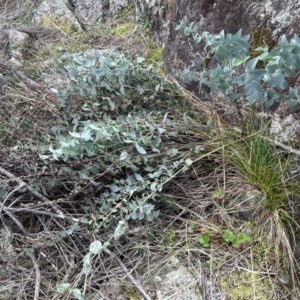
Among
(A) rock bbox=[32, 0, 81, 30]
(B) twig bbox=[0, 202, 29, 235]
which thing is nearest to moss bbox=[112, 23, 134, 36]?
(A) rock bbox=[32, 0, 81, 30]


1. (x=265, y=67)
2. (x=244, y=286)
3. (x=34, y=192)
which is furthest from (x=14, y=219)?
(x=265, y=67)

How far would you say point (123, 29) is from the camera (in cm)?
283

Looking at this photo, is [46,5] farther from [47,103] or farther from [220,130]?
[220,130]

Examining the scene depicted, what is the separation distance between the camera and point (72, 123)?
5.81 feet

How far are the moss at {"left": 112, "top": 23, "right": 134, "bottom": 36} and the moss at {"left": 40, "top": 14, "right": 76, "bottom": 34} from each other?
1.14 feet

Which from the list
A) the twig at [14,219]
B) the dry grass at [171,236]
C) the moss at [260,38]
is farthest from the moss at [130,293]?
the moss at [260,38]

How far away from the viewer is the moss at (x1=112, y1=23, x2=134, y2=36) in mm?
2803

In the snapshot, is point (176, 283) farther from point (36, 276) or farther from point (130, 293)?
point (36, 276)

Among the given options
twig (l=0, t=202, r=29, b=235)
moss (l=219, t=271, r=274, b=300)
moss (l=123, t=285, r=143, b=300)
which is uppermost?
twig (l=0, t=202, r=29, b=235)

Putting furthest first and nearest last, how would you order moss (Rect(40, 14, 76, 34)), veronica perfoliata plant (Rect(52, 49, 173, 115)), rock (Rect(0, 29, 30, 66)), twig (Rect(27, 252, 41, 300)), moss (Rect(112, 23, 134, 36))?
moss (Rect(40, 14, 76, 34)) < moss (Rect(112, 23, 134, 36)) < rock (Rect(0, 29, 30, 66)) < veronica perfoliata plant (Rect(52, 49, 173, 115)) < twig (Rect(27, 252, 41, 300))

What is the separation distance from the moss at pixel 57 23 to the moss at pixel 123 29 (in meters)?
0.35

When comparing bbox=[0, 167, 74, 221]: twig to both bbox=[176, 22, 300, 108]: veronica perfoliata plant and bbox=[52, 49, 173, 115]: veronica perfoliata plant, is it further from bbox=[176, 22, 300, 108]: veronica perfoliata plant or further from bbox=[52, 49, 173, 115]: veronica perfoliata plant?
bbox=[176, 22, 300, 108]: veronica perfoliata plant

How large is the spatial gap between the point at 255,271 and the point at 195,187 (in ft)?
1.33

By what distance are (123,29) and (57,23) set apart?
556 mm
